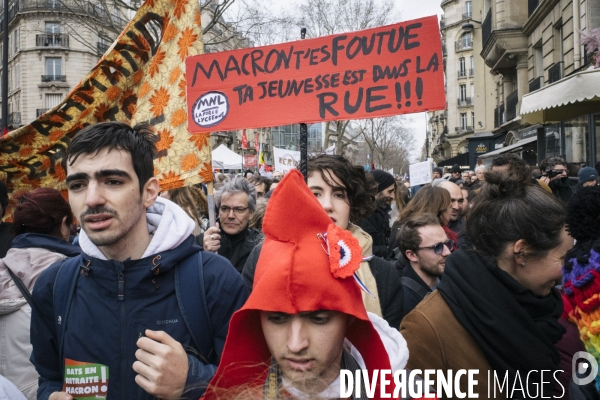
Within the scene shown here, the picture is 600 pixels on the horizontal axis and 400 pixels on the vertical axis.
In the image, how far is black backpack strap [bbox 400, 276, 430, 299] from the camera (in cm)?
350

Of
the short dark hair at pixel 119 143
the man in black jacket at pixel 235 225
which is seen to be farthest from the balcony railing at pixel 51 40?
the short dark hair at pixel 119 143

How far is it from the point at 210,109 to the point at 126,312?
2.02 m

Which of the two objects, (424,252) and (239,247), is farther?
(239,247)

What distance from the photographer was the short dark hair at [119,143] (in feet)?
7.44

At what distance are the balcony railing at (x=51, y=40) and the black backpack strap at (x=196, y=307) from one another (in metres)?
53.6

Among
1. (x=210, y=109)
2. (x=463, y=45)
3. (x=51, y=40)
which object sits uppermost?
(x=463, y=45)

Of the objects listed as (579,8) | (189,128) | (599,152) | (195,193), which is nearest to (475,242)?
(189,128)

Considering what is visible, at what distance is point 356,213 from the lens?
339cm

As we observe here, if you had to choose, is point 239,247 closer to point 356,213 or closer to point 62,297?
point 356,213

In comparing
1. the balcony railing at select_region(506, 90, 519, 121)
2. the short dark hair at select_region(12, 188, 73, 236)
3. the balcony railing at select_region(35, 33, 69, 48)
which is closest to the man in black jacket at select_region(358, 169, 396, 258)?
the short dark hair at select_region(12, 188, 73, 236)

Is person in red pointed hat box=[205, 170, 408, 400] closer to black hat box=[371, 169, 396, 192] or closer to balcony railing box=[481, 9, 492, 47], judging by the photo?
black hat box=[371, 169, 396, 192]

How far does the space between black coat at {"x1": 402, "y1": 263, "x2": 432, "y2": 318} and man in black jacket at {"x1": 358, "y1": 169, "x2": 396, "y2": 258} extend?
1.97 metres

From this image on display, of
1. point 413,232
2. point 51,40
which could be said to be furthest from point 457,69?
point 413,232

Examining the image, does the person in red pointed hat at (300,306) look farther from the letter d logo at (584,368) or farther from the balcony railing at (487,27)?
the balcony railing at (487,27)
